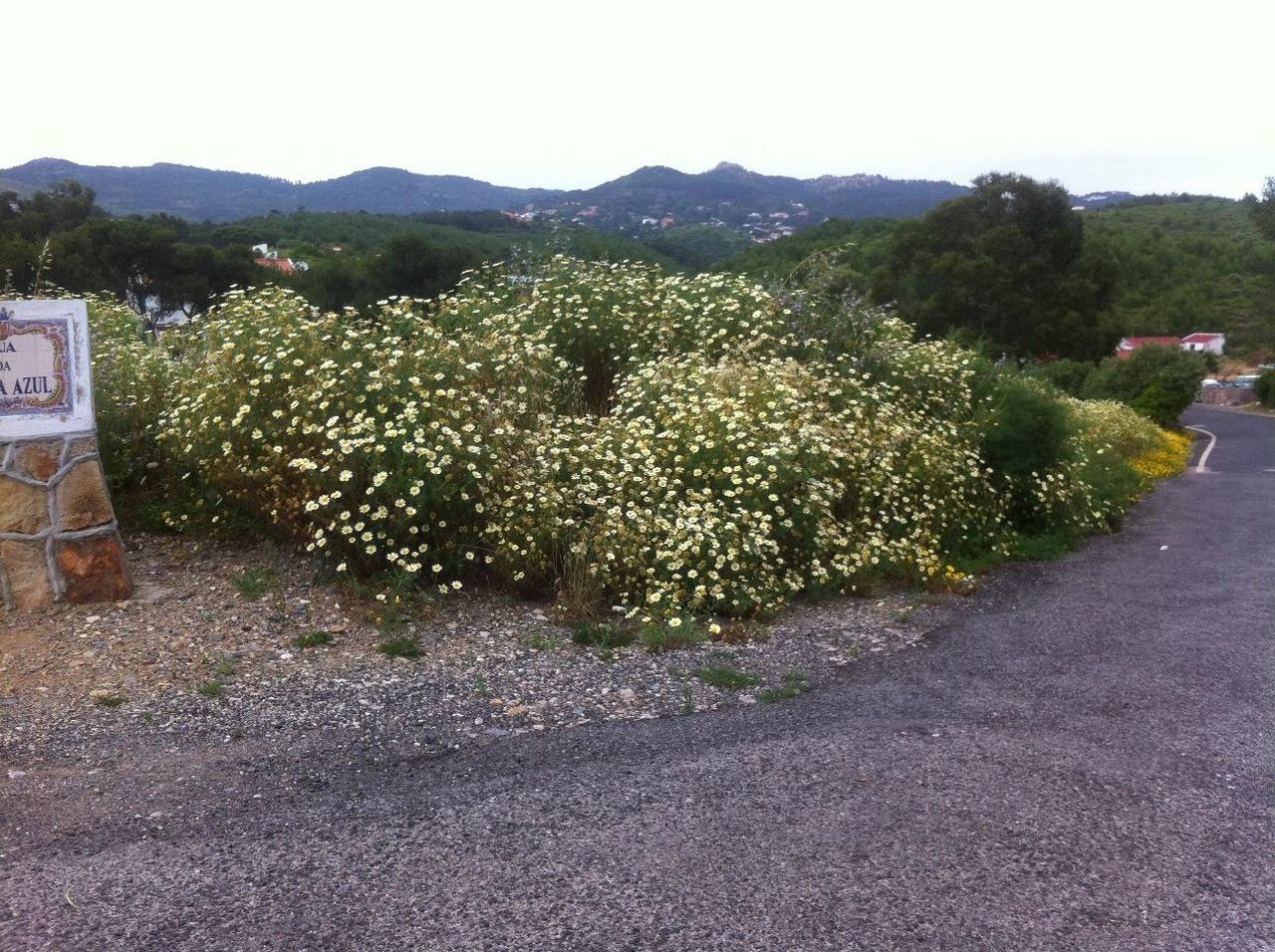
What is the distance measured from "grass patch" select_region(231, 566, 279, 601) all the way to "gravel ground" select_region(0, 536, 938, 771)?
2 centimetres

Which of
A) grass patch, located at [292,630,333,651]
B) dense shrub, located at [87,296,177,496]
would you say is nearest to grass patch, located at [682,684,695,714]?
grass patch, located at [292,630,333,651]

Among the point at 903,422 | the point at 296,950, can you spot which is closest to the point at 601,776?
the point at 296,950

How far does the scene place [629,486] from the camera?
6.56m

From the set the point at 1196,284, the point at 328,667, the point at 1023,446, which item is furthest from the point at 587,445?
the point at 1196,284

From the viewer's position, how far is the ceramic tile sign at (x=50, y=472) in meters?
5.64

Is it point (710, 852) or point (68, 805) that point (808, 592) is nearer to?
point (710, 852)

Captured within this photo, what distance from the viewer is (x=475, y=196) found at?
5472cm

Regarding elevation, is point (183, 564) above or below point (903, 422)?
below

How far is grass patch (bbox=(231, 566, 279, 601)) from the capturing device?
6012 mm

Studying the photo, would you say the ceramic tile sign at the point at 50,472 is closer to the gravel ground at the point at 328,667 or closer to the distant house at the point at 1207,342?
the gravel ground at the point at 328,667

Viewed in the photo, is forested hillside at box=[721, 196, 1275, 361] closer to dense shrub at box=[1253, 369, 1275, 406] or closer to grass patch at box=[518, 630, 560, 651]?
dense shrub at box=[1253, 369, 1275, 406]

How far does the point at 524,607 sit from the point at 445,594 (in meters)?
0.45

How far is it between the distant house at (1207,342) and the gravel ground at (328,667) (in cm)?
5335

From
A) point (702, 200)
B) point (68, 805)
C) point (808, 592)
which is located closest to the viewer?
point (68, 805)
